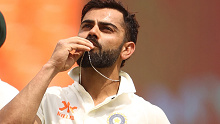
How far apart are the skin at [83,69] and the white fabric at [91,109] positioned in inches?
2.3

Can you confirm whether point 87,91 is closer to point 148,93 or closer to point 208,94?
point 148,93

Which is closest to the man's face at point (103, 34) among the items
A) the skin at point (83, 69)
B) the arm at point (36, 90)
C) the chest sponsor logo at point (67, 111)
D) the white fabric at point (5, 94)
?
the skin at point (83, 69)

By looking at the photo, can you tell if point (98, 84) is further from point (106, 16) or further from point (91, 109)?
point (106, 16)

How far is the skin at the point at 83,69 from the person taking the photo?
1.50 metres

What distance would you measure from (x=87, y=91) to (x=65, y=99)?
0.13 m

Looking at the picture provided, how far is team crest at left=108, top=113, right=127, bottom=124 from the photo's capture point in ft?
5.74

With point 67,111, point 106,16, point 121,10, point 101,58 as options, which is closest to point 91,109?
point 67,111

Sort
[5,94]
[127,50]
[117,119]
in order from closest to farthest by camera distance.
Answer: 1. [5,94]
2. [117,119]
3. [127,50]

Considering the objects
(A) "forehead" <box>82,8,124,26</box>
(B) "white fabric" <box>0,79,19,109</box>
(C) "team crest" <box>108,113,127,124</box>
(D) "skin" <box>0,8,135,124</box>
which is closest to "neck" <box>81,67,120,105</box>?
(D) "skin" <box>0,8,135,124</box>

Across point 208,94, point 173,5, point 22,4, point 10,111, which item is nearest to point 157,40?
point 173,5

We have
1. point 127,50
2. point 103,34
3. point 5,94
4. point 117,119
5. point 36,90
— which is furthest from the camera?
point 127,50

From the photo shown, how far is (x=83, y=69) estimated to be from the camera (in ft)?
6.34

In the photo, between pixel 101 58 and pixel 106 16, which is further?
pixel 106 16

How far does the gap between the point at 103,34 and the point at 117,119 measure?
44 cm
